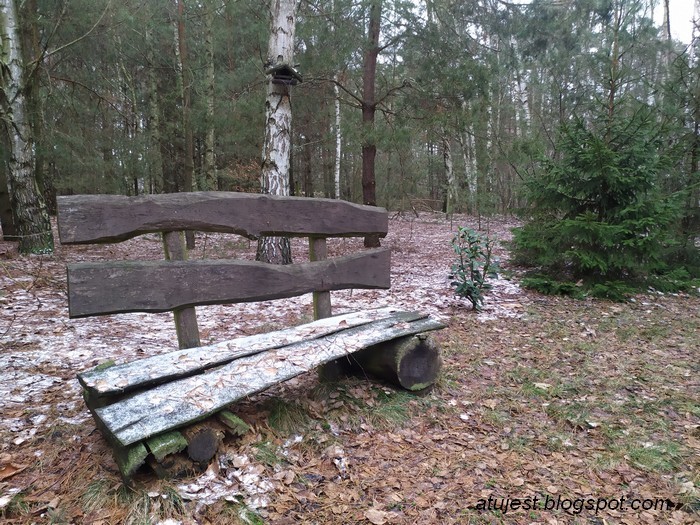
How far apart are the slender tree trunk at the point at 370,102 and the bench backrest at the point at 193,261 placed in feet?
22.4

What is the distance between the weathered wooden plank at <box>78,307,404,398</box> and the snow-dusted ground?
25.2 inches

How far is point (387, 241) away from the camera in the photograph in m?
12.5

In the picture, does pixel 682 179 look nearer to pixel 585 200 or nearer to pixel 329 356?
pixel 585 200

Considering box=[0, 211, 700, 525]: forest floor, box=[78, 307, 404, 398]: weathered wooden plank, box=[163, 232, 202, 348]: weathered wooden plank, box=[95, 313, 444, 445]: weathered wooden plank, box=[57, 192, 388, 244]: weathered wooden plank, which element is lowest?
box=[0, 211, 700, 525]: forest floor

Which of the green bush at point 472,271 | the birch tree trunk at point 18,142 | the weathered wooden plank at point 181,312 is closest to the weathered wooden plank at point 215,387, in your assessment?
the weathered wooden plank at point 181,312

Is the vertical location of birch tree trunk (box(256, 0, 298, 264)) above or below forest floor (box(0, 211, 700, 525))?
above

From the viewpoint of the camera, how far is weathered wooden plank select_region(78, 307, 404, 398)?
92.5 inches

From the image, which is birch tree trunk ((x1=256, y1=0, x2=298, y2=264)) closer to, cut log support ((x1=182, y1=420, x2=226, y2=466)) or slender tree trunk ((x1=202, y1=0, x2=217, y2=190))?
cut log support ((x1=182, y1=420, x2=226, y2=466))

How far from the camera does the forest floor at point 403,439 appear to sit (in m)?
2.28

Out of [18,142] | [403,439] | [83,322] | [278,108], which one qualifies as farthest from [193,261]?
[18,142]

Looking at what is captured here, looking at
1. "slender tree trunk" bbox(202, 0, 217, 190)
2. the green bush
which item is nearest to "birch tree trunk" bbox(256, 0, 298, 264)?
the green bush

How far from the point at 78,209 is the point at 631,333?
6.08 m

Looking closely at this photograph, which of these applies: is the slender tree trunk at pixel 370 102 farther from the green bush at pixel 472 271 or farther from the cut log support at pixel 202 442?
the cut log support at pixel 202 442

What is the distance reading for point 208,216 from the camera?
2982mm
